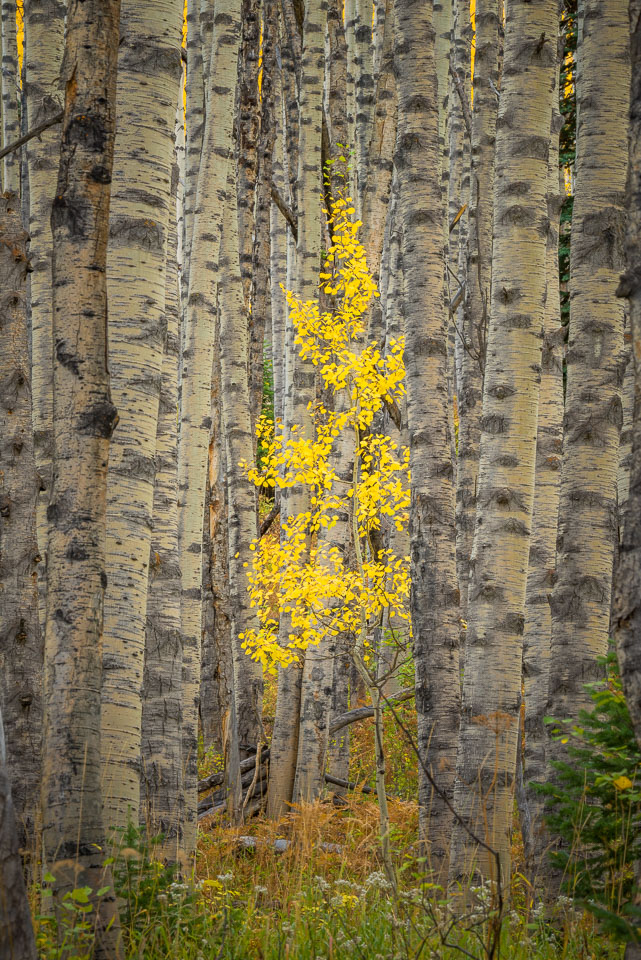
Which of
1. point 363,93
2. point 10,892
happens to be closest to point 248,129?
point 363,93

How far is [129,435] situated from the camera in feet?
11.2

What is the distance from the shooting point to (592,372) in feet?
14.4

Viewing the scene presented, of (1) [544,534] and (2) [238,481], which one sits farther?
(2) [238,481]

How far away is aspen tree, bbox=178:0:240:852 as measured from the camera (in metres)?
6.04

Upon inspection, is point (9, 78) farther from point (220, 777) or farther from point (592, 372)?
point (592, 372)

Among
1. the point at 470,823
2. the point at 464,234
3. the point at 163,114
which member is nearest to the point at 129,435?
the point at 163,114

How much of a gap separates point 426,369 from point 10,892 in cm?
401

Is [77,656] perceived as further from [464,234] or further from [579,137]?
[464,234]

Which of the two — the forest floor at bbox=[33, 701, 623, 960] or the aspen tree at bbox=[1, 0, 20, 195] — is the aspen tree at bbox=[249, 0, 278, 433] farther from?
the forest floor at bbox=[33, 701, 623, 960]

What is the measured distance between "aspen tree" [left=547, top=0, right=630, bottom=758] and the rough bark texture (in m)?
2.87

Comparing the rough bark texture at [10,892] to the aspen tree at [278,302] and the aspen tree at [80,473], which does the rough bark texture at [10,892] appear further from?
the aspen tree at [278,302]

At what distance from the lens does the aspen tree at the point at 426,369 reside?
5227mm

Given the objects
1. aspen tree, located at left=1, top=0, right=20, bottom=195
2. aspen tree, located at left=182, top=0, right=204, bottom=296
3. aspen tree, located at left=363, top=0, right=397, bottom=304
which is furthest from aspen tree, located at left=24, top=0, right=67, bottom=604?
aspen tree, located at left=1, top=0, right=20, bottom=195

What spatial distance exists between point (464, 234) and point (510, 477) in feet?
25.8
